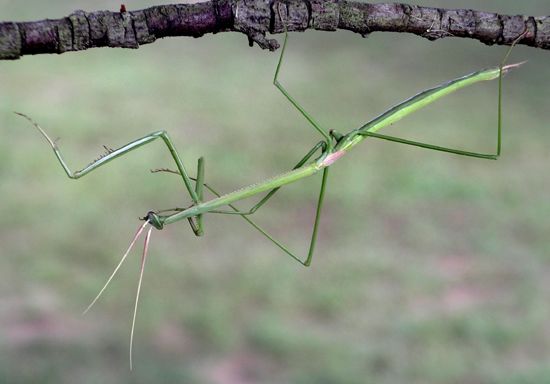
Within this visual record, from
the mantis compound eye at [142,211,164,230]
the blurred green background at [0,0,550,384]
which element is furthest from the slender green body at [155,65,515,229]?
the blurred green background at [0,0,550,384]

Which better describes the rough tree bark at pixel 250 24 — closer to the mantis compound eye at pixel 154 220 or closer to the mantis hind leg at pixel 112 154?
the mantis hind leg at pixel 112 154

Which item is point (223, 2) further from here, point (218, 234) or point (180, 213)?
point (218, 234)

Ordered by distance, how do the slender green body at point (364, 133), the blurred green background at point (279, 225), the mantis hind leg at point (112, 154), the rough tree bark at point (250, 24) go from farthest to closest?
the blurred green background at point (279, 225) < the slender green body at point (364, 133) < the mantis hind leg at point (112, 154) < the rough tree bark at point (250, 24)

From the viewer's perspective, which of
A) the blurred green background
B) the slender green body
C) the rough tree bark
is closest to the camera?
the rough tree bark

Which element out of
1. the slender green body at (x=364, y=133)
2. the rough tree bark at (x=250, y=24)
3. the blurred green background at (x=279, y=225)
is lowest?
the blurred green background at (x=279, y=225)

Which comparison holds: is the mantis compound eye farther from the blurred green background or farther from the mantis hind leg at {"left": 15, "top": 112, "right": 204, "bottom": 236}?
the blurred green background

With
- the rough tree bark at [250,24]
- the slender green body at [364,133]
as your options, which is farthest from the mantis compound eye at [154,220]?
the rough tree bark at [250,24]
